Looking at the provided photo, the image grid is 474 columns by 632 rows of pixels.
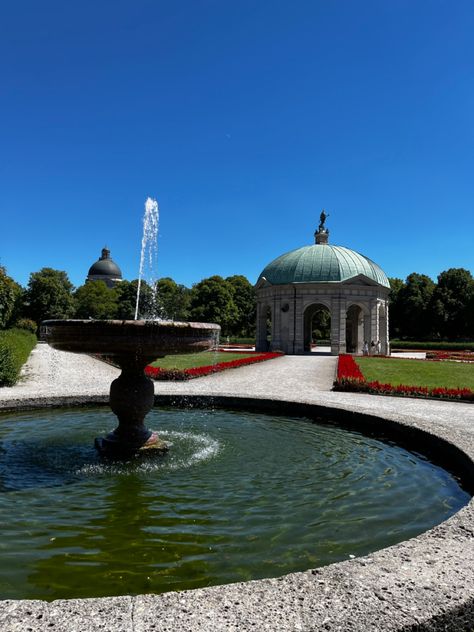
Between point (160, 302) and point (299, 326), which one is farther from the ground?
point (160, 302)

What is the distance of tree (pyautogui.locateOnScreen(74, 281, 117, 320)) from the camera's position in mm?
80312

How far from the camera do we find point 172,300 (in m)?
71.6

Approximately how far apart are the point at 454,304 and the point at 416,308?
208 inches

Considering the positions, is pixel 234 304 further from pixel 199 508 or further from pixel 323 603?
pixel 323 603

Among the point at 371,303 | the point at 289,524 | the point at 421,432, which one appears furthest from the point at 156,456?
the point at 371,303

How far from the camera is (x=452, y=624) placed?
2.85 meters

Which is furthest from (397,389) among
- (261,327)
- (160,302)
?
(160,302)

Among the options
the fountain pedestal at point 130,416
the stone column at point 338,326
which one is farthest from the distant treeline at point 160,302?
the fountain pedestal at point 130,416

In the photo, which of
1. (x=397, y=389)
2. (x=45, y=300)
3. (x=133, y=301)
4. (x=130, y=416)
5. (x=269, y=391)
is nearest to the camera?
(x=130, y=416)

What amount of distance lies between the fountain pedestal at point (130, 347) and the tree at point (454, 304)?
66696 millimetres

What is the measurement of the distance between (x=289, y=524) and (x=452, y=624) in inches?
91.3

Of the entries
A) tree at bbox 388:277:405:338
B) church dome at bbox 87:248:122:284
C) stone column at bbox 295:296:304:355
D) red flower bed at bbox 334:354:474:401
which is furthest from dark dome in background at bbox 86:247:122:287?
red flower bed at bbox 334:354:474:401

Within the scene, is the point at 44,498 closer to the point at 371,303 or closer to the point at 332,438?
the point at 332,438

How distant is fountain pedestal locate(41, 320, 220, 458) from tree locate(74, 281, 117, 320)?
2826 inches
